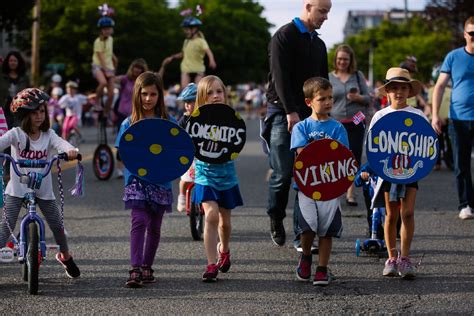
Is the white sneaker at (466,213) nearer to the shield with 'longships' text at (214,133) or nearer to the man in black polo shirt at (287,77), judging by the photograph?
the man in black polo shirt at (287,77)

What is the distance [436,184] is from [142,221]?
28.6 ft

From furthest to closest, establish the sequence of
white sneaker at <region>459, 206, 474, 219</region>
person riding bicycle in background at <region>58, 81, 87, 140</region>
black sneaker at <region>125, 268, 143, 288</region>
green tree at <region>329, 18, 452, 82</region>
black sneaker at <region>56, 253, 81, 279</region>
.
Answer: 1. green tree at <region>329, 18, 452, 82</region>
2. person riding bicycle in background at <region>58, 81, 87, 140</region>
3. white sneaker at <region>459, 206, 474, 219</region>
4. black sneaker at <region>56, 253, 81, 279</region>
5. black sneaker at <region>125, 268, 143, 288</region>

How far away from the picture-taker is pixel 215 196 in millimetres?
7660

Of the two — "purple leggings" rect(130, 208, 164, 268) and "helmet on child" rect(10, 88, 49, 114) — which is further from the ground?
"helmet on child" rect(10, 88, 49, 114)

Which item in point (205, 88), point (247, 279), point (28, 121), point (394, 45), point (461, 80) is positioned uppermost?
point (394, 45)

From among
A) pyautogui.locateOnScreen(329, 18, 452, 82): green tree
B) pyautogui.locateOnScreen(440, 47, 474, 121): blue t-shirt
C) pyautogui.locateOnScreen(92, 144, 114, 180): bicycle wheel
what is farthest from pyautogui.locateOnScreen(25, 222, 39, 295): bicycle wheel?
pyautogui.locateOnScreen(329, 18, 452, 82): green tree

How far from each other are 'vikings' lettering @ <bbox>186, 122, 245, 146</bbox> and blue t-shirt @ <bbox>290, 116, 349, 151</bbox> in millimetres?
475

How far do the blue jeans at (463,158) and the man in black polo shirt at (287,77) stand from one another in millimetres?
2607

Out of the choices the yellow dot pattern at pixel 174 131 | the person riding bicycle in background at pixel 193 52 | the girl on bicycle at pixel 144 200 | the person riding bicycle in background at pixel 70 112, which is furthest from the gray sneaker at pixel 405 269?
the person riding bicycle in background at pixel 70 112

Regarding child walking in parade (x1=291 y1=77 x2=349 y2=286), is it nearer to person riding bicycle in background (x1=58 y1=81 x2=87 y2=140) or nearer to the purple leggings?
the purple leggings

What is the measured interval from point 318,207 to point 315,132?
0.53 m

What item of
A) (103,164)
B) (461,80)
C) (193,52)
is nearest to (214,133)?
(461,80)

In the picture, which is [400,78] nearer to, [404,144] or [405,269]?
[404,144]

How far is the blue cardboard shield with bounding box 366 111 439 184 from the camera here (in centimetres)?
766
